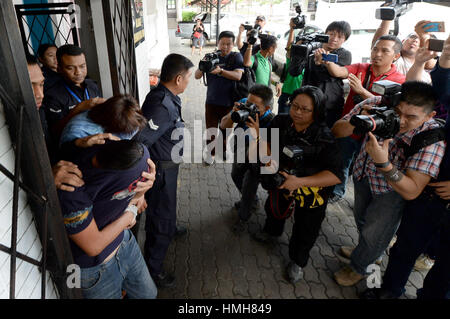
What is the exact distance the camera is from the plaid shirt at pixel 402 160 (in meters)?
1.97

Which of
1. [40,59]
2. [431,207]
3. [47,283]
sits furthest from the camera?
[40,59]

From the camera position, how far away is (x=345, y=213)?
368 cm

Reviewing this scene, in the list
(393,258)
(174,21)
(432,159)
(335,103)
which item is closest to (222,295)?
(393,258)

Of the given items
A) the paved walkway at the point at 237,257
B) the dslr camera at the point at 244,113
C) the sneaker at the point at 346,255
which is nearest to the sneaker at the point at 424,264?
the paved walkway at the point at 237,257

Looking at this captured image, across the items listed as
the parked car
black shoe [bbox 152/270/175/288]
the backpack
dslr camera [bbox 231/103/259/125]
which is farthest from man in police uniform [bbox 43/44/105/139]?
the parked car

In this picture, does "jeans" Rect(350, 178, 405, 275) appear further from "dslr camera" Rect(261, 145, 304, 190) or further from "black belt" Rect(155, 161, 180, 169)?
"black belt" Rect(155, 161, 180, 169)

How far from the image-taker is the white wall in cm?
111

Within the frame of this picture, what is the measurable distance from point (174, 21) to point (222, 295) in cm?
2108

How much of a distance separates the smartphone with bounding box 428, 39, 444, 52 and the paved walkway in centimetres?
194

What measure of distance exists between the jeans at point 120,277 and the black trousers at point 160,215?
508mm

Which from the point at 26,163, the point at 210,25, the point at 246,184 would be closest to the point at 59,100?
the point at 26,163

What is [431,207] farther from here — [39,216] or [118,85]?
[118,85]

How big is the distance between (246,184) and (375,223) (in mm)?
1246

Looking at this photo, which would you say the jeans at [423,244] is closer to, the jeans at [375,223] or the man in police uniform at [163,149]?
the jeans at [375,223]
